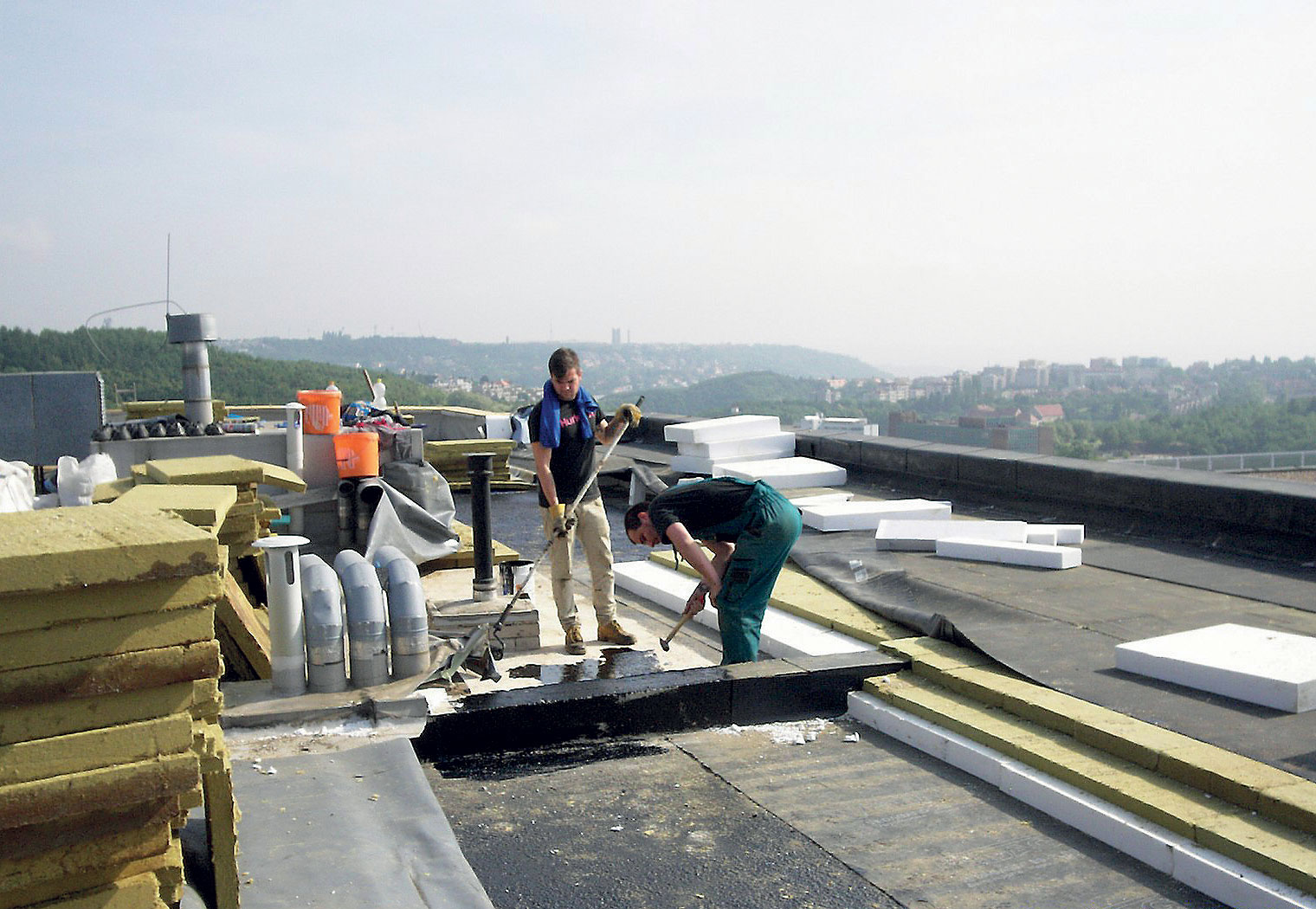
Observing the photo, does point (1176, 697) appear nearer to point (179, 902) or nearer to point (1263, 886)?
point (1263, 886)

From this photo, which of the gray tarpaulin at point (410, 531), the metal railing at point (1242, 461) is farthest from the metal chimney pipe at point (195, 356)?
the metal railing at point (1242, 461)

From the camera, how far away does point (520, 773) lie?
5051mm

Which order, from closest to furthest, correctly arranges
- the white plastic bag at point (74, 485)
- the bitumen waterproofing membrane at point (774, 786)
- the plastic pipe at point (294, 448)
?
the bitumen waterproofing membrane at point (774, 786) → the white plastic bag at point (74, 485) → the plastic pipe at point (294, 448)

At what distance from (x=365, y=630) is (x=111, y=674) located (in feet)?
8.73

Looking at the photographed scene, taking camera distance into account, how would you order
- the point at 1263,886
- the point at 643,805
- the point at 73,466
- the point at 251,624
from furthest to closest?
1. the point at 73,466
2. the point at 251,624
3. the point at 643,805
4. the point at 1263,886

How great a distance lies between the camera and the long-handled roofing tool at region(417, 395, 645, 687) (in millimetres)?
5762

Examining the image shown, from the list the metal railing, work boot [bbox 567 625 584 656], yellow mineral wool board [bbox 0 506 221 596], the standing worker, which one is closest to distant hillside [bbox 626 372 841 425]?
the metal railing

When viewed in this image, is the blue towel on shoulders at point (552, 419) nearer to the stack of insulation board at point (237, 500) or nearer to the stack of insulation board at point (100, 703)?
the stack of insulation board at point (237, 500)

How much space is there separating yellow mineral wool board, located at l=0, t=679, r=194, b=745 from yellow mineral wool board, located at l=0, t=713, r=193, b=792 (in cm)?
2

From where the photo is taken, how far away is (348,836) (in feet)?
12.6

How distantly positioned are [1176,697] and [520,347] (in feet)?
351

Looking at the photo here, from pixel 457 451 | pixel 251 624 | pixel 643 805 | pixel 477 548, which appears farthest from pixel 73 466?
pixel 457 451

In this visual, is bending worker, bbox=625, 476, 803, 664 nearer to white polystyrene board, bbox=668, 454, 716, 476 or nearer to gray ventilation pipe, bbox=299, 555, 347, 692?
gray ventilation pipe, bbox=299, 555, 347, 692

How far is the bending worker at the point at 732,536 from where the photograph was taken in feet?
19.5
